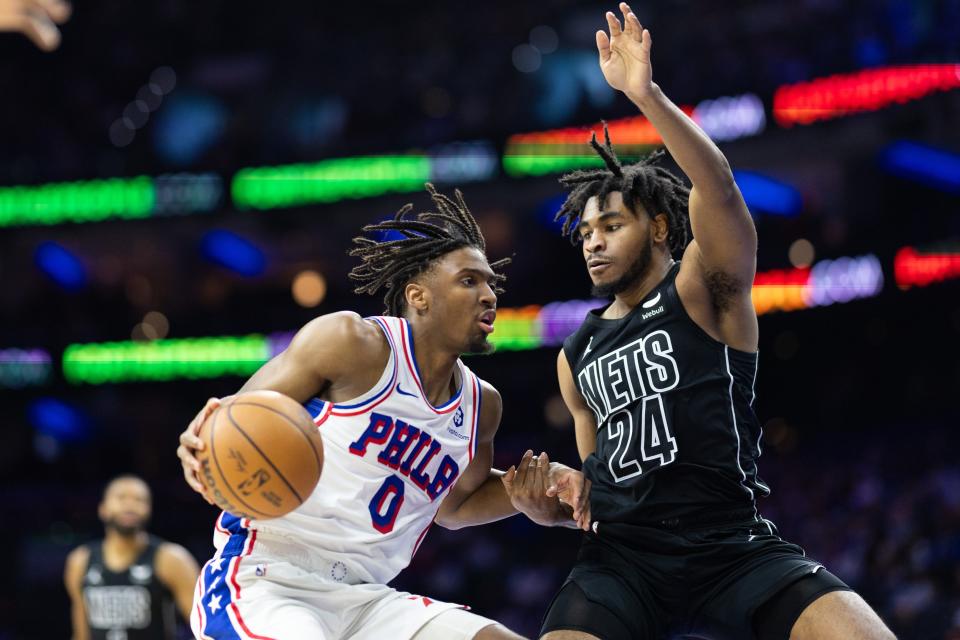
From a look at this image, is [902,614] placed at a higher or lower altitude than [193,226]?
lower

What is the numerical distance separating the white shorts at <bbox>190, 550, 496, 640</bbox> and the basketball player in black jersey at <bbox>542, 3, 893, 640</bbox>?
51cm

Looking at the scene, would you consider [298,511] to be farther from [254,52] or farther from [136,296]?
[254,52]

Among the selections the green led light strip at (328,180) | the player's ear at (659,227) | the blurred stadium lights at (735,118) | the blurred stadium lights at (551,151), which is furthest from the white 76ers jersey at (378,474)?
the green led light strip at (328,180)

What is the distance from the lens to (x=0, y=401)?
59.9 ft

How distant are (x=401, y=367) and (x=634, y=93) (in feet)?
4.16

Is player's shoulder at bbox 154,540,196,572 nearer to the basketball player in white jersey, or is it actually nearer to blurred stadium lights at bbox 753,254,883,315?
the basketball player in white jersey

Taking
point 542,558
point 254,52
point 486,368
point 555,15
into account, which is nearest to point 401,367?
point 542,558

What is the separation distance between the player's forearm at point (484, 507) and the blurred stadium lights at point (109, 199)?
43.1 feet

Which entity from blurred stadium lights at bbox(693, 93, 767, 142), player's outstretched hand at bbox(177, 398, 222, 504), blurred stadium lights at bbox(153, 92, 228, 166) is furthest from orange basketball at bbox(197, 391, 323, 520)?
blurred stadium lights at bbox(153, 92, 228, 166)

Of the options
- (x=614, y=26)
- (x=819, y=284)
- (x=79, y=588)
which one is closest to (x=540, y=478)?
(x=614, y=26)

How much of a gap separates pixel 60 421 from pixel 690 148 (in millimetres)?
19781

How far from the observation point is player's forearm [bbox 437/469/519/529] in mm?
4477

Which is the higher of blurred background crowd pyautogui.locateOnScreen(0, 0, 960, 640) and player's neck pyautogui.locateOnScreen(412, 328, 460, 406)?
blurred background crowd pyautogui.locateOnScreen(0, 0, 960, 640)

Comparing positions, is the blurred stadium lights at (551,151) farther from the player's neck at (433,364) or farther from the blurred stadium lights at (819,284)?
the player's neck at (433,364)
